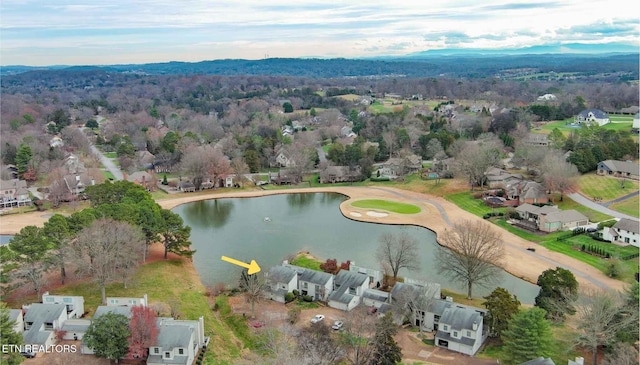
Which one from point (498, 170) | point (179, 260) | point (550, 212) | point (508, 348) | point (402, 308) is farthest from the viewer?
point (498, 170)

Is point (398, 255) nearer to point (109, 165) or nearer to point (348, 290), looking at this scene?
point (348, 290)

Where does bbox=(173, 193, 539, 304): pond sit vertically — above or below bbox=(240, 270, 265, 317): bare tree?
below

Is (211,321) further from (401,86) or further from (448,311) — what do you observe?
(401,86)

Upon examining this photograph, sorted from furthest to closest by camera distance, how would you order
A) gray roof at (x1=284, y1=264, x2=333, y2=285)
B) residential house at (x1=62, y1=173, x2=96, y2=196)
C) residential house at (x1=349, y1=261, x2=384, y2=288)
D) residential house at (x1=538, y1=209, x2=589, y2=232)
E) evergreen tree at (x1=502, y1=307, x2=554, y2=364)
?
residential house at (x1=62, y1=173, x2=96, y2=196) < residential house at (x1=538, y1=209, x2=589, y2=232) < residential house at (x1=349, y1=261, x2=384, y2=288) < gray roof at (x1=284, y1=264, x2=333, y2=285) < evergreen tree at (x1=502, y1=307, x2=554, y2=364)

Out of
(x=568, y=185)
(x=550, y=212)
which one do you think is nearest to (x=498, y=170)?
(x=568, y=185)

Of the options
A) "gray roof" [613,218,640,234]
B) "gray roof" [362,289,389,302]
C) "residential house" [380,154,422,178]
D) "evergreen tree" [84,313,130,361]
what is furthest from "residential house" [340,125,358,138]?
"evergreen tree" [84,313,130,361]

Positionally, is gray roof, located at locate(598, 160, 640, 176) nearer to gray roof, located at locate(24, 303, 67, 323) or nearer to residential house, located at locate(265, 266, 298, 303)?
residential house, located at locate(265, 266, 298, 303)
